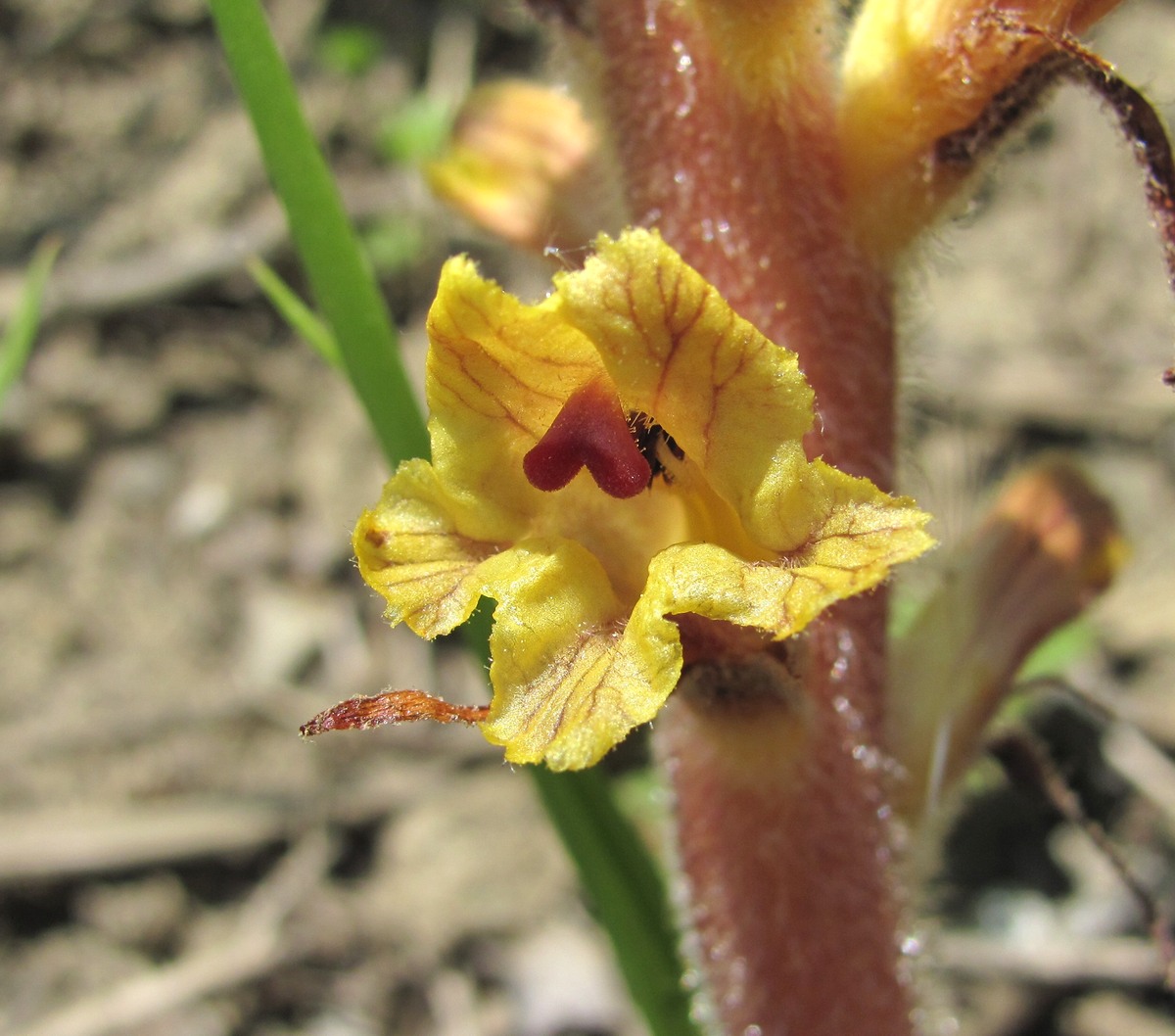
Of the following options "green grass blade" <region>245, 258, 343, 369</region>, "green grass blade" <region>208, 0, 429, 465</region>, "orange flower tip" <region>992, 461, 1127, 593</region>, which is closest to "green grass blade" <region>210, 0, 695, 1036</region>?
"green grass blade" <region>208, 0, 429, 465</region>

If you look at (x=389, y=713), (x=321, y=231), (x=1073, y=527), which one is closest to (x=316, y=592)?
(x=321, y=231)

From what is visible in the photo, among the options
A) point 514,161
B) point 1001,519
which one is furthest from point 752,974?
point 514,161

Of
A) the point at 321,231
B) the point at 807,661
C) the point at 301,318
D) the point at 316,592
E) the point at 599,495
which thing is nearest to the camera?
the point at 599,495

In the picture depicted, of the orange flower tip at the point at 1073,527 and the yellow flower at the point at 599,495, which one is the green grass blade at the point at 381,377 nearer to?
the yellow flower at the point at 599,495

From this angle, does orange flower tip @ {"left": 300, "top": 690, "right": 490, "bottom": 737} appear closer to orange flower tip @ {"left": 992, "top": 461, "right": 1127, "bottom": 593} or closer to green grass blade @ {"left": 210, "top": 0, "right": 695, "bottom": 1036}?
green grass blade @ {"left": 210, "top": 0, "right": 695, "bottom": 1036}

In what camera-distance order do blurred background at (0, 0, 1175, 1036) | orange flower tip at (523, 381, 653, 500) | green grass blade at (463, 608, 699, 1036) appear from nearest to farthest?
orange flower tip at (523, 381, 653, 500) → green grass blade at (463, 608, 699, 1036) → blurred background at (0, 0, 1175, 1036)

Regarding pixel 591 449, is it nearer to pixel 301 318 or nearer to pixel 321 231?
pixel 321 231
